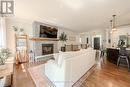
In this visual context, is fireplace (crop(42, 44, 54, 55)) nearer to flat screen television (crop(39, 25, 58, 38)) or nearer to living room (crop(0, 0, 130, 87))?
living room (crop(0, 0, 130, 87))

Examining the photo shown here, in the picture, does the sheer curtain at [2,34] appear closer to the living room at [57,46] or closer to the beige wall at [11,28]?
the living room at [57,46]

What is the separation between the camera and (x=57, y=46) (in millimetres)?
7766

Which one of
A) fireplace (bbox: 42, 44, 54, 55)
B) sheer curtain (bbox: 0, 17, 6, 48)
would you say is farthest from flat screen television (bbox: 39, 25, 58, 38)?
sheer curtain (bbox: 0, 17, 6, 48)

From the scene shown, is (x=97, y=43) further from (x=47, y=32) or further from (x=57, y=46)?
(x=47, y=32)

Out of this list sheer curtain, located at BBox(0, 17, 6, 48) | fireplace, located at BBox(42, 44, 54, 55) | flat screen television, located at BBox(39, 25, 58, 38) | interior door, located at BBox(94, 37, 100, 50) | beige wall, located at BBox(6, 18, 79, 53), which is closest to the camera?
sheer curtain, located at BBox(0, 17, 6, 48)

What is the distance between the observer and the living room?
291 centimetres

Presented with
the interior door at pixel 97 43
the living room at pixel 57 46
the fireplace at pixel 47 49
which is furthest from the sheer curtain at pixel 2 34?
the interior door at pixel 97 43

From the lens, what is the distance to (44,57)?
680 cm

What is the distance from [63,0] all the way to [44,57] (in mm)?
4554

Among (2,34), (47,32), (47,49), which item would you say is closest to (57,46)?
(47,49)

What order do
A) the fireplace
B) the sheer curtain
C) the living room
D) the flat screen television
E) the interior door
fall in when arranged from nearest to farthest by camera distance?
the living room
the sheer curtain
the flat screen television
the fireplace
the interior door

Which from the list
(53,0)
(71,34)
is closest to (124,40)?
(71,34)

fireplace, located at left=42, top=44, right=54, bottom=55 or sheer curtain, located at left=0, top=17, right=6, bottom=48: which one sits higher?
sheer curtain, located at left=0, top=17, right=6, bottom=48

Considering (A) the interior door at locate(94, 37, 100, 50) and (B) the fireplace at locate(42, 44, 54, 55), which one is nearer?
(B) the fireplace at locate(42, 44, 54, 55)
